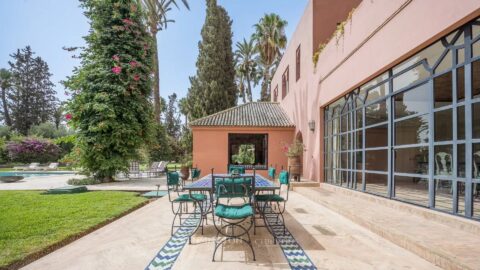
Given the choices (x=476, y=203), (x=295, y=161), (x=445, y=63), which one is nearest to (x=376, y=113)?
(x=445, y=63)

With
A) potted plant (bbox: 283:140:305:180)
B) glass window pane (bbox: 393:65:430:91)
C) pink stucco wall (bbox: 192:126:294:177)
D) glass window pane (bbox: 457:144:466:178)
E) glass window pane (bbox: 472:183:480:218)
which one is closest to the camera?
glass window pane (bbox: 472:183:480:218)

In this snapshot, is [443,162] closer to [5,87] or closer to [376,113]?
[376,113]

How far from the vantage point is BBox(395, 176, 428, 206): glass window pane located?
18.4 feet

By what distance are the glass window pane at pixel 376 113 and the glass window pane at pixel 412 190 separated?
158 cm

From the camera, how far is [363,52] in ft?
22.4

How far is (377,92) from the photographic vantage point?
6.73 meters

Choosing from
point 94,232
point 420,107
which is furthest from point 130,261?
point 420,107

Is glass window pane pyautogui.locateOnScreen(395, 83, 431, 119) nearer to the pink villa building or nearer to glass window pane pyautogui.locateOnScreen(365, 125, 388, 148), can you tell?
the pink villa building

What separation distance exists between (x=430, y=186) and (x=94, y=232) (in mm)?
5933

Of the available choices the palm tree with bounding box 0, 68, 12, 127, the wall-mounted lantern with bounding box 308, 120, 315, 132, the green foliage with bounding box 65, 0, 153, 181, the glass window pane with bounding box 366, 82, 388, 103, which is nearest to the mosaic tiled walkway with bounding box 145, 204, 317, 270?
the glass window pane with bounding box 366, 82, 388, 103

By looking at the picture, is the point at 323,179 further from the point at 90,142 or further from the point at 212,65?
the point at 212,65

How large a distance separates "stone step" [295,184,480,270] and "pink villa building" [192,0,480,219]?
0.24 metres

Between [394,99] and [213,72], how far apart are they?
19.5 m

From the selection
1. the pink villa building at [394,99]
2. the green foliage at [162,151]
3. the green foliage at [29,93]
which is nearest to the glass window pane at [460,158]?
the pink villa building at [394,99]
